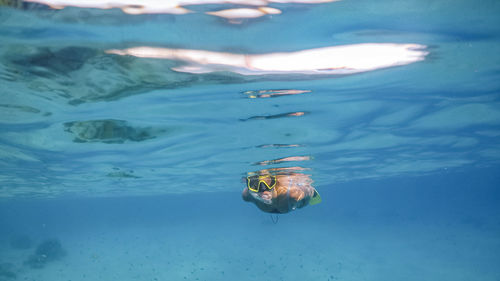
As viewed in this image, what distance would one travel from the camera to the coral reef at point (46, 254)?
3064cm

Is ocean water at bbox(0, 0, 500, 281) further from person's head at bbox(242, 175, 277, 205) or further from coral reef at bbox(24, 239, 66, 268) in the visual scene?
coral reef at bbox(24, 239, 66, 268)

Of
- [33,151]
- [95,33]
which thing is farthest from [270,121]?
[33,151]

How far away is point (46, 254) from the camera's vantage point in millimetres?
32062

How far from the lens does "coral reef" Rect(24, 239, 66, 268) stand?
101 feet

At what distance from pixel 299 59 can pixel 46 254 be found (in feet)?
126

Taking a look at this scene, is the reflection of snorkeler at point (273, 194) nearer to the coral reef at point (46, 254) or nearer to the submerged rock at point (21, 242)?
the coral reef at point (46, 254)

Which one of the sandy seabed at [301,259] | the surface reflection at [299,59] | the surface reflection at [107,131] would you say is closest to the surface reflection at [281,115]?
the surface reflection at [299,59]

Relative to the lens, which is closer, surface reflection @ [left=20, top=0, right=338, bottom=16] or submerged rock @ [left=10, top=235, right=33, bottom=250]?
surface reflection @ [left=20, top=0, right=338, bottom=16]

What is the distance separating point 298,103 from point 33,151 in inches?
626

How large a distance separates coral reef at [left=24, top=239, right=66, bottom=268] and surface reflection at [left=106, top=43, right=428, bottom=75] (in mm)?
34912

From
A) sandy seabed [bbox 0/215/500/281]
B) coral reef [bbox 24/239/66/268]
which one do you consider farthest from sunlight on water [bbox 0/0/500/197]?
coral reef [bbox 24/239/66/268]

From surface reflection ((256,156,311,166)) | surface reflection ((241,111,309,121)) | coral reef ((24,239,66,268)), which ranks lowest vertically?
coral reef ((24,239,66,268))

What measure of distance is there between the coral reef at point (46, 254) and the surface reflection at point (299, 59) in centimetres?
3491

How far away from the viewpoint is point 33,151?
1609cm
